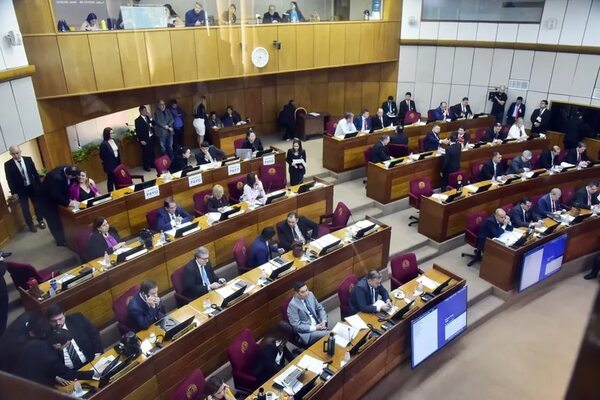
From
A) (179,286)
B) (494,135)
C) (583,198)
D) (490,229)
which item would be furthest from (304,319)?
(494,135)

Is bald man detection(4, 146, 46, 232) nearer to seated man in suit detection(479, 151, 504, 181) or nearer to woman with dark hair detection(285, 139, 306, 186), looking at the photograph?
woman with dark hair detection(285, 139, 306, 186)

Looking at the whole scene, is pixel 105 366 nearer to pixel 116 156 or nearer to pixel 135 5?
pixel 116 156

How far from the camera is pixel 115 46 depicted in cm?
954

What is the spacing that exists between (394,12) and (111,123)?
8.93 metres

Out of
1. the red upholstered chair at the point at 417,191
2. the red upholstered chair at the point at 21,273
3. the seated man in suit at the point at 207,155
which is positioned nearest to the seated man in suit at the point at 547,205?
the red upholstered chair at the point at 417,191

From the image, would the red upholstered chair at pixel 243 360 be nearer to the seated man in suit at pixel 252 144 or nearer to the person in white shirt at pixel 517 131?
the seated man in suit at pixel 252 144

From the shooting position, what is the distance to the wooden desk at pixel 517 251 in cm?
734

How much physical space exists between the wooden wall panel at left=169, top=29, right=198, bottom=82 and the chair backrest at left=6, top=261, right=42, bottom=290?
594 centimetres

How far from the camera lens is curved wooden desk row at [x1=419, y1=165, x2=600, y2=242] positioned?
28.1 ft

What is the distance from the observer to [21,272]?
20.1ft

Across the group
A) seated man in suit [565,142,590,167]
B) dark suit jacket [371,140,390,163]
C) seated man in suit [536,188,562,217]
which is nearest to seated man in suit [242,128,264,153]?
dark suit jacket [371,140,390,163]

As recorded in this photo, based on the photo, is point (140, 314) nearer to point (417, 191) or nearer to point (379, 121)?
point (417, 191)

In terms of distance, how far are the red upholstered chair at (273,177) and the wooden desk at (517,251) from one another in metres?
4.08

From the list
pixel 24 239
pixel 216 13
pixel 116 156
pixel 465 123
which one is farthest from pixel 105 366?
pixel 465 123
